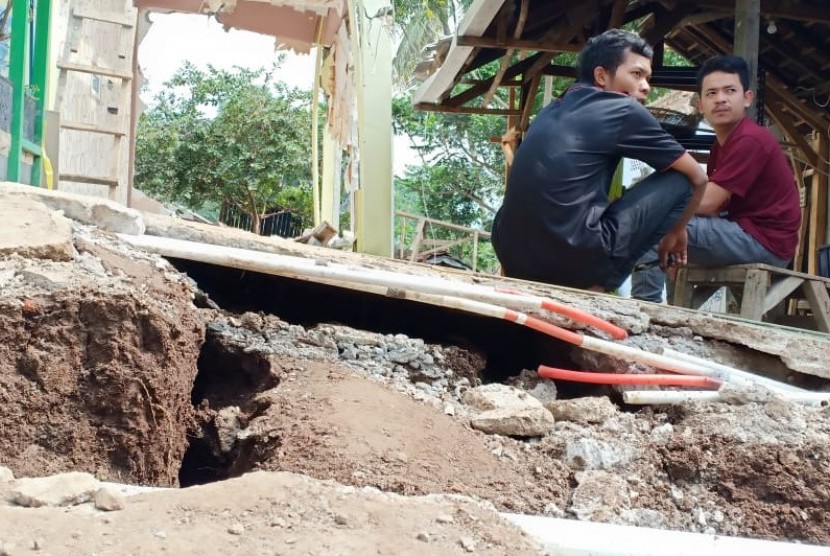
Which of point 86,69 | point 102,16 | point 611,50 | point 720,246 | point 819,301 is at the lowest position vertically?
point 819,301

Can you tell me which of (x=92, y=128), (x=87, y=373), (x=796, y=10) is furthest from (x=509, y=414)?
(x=92, y=128)

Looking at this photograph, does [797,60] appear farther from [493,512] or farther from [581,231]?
[493,512]

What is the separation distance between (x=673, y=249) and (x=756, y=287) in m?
0.43

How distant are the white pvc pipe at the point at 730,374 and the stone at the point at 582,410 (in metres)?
0.39

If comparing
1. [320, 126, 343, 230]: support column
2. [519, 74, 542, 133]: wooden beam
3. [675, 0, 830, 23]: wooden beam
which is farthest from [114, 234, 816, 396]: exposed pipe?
[320, 126, 343, 230]: support column

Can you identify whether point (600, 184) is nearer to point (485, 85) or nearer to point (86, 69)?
point (485, 85)

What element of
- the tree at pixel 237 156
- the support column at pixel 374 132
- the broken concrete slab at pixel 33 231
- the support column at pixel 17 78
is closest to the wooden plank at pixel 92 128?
the support column at pixel 17 78

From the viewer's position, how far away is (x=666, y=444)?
2473 millimetres

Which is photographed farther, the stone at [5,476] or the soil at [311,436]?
the soil at [311,436]

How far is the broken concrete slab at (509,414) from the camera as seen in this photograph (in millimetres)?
2467

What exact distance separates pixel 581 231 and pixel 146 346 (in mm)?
1999

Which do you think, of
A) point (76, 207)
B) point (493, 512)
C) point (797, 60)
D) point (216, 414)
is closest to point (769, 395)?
point (493, 512)

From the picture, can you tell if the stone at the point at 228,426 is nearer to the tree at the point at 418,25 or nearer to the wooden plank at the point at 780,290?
the wooden plank at the point at 780,290

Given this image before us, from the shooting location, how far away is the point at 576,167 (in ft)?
11.9
